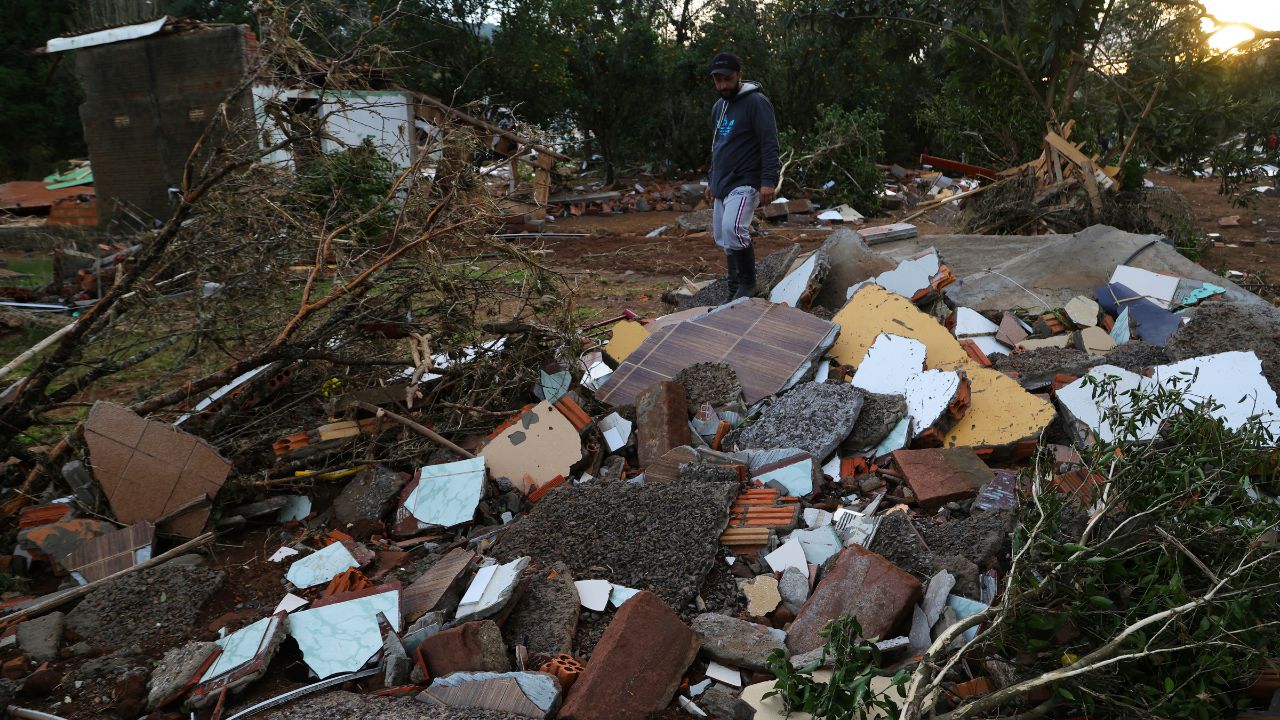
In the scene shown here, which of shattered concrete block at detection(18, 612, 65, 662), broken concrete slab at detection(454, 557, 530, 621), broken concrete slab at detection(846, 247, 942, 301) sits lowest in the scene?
shattered concrete block at detection(18, 612, 65, 662)

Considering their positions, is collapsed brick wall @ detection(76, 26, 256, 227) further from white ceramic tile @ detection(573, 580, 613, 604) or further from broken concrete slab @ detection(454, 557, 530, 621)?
white ceramic tile @ detection(573, 580, 613, 604)

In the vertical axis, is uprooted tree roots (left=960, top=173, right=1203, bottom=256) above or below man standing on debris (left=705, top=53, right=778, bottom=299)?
below

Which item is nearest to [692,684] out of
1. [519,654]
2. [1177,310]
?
[519,654]

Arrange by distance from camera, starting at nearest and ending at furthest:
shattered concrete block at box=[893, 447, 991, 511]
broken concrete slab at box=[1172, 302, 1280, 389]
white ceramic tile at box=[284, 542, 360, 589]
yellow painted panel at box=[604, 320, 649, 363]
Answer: white ceramic tile at box=[284, 542, 360, 589], shattered concrete block at box=[893, 447, 991, 511], broken concrete slab at box=[1172, 302, 1280, 389], yellow painted panel at box=[604, 320, 649, 363]

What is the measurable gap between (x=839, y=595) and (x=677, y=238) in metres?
8.86

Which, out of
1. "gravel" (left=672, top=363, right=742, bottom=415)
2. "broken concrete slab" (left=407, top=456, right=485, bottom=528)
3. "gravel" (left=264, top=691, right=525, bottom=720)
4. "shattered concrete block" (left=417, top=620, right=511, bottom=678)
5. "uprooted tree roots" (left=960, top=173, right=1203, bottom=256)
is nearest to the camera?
"gravel" (left=264, top=691, right=525, bottom=720)

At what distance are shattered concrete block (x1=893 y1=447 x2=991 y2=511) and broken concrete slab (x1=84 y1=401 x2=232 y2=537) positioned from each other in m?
3.07

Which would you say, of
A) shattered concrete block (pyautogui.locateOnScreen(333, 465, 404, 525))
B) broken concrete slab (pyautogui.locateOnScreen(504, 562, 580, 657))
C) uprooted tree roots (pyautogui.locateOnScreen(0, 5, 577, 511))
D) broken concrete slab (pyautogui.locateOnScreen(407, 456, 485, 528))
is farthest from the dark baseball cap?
broken concrete slab (pyautogui.locateOnScreen(504, 562, 580, 657))

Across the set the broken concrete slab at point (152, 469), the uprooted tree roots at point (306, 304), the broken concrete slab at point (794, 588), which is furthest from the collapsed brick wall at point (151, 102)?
the broken concrete slab at point (794, 588)

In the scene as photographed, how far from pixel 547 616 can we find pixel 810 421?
173cm

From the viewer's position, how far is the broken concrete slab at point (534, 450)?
13.4 ft

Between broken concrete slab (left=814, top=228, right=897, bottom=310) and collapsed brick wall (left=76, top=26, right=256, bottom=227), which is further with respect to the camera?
collapsed brick wall (left=76, top=26, right=256, bottom=227)

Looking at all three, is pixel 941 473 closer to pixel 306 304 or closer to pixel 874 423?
pixel 874 423

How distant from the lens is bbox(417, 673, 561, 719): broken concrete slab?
8.38 ft
